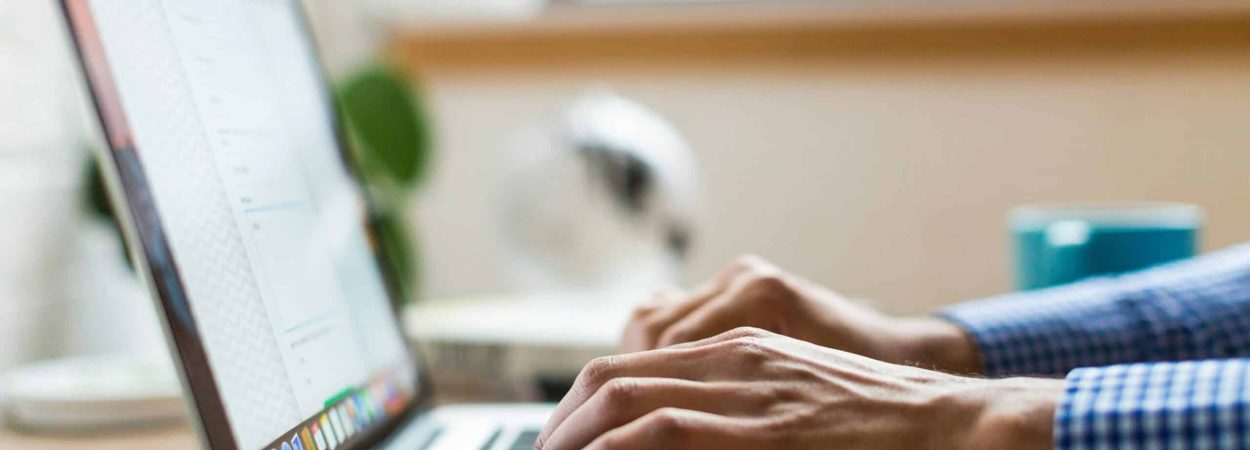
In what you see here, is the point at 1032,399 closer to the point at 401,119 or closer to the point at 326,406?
the point at 326,406

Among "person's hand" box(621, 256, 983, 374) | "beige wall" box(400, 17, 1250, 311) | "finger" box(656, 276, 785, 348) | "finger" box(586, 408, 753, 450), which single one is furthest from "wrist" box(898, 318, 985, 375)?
"beige wall" box(400, 17, 1250, 311)

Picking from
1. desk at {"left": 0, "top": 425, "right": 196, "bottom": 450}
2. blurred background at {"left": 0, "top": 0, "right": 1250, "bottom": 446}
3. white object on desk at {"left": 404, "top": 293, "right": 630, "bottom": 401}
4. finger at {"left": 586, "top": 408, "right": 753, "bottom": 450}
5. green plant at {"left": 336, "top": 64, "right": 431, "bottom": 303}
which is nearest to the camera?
finger at {"left": 586, "top": 408, "right": 753, "bottom": 450}

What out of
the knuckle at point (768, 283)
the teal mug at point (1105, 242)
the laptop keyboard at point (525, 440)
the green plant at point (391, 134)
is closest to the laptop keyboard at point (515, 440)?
the laptop keyboard at point (525, 440)

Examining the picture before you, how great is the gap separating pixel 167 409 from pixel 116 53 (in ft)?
1.38

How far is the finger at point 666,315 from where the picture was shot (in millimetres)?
639

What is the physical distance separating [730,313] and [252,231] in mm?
251

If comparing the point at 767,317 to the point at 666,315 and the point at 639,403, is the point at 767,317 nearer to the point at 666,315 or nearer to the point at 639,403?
the point at 666,315

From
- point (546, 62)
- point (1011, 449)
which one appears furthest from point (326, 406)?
point (546, 62)

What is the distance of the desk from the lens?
0.75 metres

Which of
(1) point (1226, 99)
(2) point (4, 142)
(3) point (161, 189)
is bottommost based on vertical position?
(1) point (1226, 99)

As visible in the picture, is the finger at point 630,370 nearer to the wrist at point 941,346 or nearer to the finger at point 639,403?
the finger at point 639,403

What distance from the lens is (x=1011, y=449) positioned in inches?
15.9

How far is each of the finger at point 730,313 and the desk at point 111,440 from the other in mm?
324

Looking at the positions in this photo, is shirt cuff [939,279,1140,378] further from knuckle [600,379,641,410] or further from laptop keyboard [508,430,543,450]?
knuckle [600,379,641,410]
